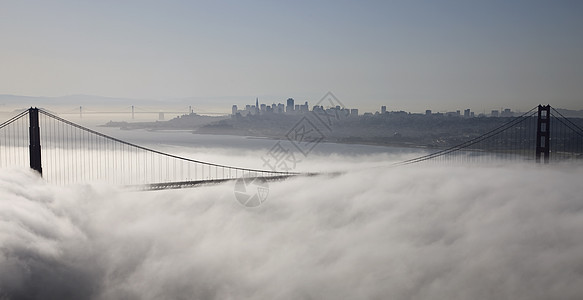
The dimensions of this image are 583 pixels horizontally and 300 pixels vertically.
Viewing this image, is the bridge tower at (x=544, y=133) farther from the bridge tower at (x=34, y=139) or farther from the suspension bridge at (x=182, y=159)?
the bridge tower at (x=34, y=139)

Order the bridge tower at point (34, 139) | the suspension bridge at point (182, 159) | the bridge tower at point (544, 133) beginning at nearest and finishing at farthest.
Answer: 1. the bridge tower at point (34, 139)
2. the bridge tower at point (544, 133)
3. the suspension bridge at point (182, 159)

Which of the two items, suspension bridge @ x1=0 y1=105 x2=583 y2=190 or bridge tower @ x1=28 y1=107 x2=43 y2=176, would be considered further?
suspension bridge @ x1=0 y1=105 x2=583 y2=190

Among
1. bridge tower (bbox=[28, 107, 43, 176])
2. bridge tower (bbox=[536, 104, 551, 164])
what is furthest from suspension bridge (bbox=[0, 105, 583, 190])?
bridge tower (bbox=[28, 107, 43, 176])

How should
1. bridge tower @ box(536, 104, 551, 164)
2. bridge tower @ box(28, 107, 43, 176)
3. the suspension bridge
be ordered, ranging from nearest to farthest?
bridge tower @ box(28, 107, 43, 176)
bridge tower @ box(536, 104, 551, 164)
the suspension bridge

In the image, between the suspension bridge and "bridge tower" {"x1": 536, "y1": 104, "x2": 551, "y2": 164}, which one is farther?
the suspension bridge

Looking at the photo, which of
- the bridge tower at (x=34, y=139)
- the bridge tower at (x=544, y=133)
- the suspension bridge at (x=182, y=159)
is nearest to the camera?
the bridge tower at (x=34, y=139)

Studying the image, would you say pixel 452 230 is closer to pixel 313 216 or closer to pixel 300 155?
pixel 313 216

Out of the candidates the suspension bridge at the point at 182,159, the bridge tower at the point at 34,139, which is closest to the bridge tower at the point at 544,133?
the suspension bridge at the point at 182,159

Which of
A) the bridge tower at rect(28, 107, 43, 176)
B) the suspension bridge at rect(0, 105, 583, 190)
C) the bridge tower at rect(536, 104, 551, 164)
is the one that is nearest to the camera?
the bridge tower at rect(28, 107, 43, 176)

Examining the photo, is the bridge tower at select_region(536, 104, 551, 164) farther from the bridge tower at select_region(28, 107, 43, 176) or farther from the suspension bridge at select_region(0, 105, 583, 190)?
the bridge tower at select_region(28, 107, 43, 176)
